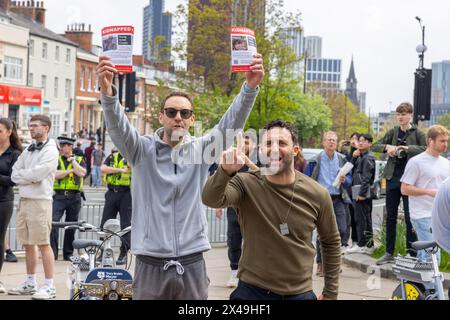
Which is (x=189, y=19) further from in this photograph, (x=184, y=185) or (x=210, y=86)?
(x=184, y=185)

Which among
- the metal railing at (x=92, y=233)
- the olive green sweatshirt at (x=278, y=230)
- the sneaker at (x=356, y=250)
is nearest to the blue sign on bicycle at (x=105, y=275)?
the olive green sweatshirt at (x=278, y=230)

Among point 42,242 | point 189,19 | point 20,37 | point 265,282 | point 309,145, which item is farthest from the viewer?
point 309,145

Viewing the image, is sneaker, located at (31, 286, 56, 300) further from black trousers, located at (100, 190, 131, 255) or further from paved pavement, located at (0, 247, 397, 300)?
black trousers, located at (100, 190, 131, 255)

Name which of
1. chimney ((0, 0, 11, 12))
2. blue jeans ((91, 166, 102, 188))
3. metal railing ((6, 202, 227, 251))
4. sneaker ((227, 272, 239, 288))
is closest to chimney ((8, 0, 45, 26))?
chimney ((0, 0, 11, 12))

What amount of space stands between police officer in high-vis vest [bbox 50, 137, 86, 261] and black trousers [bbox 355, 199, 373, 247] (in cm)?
448

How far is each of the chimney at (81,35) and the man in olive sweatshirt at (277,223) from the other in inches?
3011

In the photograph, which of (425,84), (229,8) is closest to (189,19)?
(229,8)

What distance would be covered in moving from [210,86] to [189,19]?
3.48 metres

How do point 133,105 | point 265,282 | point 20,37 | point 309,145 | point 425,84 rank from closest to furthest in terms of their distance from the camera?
point 265,282, point 425,84, point 133,105, point 20,37, point 309,145

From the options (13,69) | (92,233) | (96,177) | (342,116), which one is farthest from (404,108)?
(342,116)

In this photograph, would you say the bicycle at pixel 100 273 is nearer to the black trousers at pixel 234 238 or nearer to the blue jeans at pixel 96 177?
the black trousers at pixel 234 238

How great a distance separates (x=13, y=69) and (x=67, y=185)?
5556 cm

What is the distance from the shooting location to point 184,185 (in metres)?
4.77

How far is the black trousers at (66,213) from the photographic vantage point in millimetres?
12070
